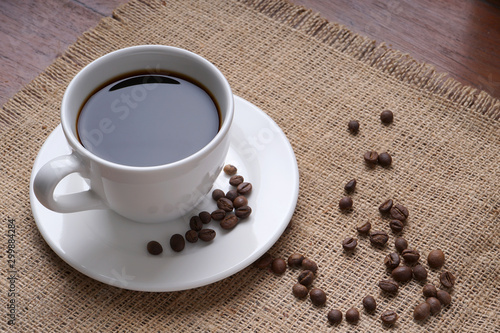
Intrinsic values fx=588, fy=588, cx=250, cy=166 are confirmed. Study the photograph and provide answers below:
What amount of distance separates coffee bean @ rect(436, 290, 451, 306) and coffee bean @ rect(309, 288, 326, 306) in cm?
23

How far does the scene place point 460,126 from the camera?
143 cm

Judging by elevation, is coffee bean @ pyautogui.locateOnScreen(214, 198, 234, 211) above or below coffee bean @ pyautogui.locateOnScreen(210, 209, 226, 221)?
above

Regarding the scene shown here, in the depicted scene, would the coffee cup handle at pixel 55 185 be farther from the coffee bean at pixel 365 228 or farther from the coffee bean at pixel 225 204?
the coffee bean at pixel 365 228

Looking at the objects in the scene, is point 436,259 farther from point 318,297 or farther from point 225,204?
point 225,204

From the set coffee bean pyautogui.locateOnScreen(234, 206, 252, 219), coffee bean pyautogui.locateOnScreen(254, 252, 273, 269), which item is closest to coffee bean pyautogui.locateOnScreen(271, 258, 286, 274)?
coffee bean pyautogui.locateOnScreen(254, 252, 273, 269)

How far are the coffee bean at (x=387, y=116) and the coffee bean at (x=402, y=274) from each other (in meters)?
0.40

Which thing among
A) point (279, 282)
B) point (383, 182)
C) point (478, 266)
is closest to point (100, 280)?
point (279, 282)

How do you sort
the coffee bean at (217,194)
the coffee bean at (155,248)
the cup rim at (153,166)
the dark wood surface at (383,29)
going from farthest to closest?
the dark wood surface at (383,29) < the coffee bean at (217,194) < the coffee bean at (155,248) < the cup rim at (153,166)

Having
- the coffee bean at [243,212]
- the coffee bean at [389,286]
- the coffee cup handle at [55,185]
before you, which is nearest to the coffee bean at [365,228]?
the coffee bean at [389,286]

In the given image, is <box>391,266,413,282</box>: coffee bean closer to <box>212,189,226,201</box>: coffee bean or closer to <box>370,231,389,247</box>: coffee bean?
<box>370,231,389,247</box>: coffee bean

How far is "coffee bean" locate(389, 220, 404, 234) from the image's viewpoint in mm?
1238

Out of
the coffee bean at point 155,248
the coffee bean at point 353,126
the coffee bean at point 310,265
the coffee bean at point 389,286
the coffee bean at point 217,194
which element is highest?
the coffee bean at point 353,126

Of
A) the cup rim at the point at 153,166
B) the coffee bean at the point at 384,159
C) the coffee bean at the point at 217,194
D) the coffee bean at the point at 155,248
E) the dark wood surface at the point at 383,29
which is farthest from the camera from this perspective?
the dark wood surface at the point at 383,29

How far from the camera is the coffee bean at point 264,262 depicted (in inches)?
46.8
